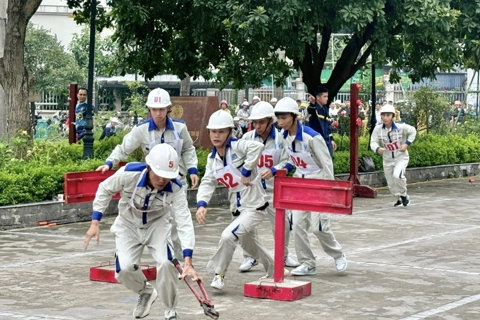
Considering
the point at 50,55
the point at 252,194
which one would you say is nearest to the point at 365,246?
the point at 252,194

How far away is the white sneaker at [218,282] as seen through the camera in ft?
35.3

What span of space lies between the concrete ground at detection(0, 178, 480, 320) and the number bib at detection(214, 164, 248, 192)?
1034 millimetres

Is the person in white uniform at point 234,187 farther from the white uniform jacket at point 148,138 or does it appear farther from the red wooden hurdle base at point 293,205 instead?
the white uniform jacket at point 148,138

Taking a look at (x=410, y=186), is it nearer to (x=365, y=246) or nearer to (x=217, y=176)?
(x=365, y=246)

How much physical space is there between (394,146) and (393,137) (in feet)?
0.54

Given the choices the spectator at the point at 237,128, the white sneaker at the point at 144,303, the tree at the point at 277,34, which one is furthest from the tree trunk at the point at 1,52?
the white sneaker at the point at 144,303

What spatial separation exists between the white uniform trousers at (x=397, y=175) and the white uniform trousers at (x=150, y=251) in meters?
10.5

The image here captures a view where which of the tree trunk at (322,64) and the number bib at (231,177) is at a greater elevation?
the tree trunk at (322,64)

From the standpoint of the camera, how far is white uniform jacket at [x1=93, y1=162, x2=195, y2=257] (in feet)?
29.2

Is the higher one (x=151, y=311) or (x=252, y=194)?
(x=252, y=194)

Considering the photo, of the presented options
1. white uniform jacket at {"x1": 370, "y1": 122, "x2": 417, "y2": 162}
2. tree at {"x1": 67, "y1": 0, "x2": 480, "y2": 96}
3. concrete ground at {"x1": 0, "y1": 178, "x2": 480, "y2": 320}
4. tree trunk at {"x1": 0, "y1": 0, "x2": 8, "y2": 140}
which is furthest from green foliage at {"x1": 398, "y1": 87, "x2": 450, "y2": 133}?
tree trunk at {"x1": 0, "y1": 0, "x2": 8, "y2": 140}

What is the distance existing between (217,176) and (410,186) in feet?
43.1

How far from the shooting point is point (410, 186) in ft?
77.4

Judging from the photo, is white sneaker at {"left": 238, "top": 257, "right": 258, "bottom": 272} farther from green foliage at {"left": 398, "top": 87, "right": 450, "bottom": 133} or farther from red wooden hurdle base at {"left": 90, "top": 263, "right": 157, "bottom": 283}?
green foliage at {"left": 398, "top": 87, "right": 450, "bottom": 133}
